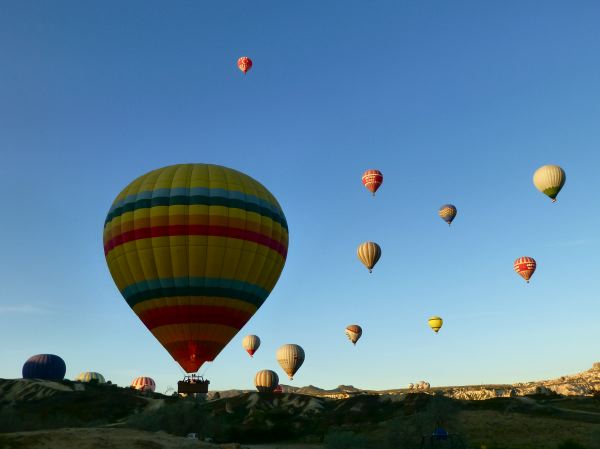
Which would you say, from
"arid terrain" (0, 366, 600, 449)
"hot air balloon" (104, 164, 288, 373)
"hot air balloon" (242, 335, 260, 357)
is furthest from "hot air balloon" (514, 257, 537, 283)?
"hot air balloon" (242, 335, 260, 357)

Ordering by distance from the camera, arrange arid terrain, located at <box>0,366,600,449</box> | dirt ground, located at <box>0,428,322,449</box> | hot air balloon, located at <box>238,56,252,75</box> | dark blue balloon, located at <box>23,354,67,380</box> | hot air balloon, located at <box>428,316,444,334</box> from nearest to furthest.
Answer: dirt ground, located at <box>0,428,322,449</box>, arid terrain, located at <box>0,366,600,449</box>, hot air balloon, located at <box>238,56,252,75</box>, hot air balloon, located at <box>428,316,444,334</box>, dark blue balloon, located at <box>23,354,67,380</box>

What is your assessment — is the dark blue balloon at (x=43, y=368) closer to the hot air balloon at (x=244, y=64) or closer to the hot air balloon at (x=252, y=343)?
the hot air balloon at (x=252, y=343)

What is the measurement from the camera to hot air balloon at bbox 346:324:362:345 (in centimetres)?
9862

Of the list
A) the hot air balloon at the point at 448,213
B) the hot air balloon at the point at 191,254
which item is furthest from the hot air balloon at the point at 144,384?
the hot air balloon at the point at 191,254

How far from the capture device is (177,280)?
40062mm

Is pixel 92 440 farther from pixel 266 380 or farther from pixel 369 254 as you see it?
pixel 266 380

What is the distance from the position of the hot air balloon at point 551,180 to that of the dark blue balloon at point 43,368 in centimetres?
9967

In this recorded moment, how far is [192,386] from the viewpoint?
40.7m

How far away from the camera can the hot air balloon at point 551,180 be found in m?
66.3

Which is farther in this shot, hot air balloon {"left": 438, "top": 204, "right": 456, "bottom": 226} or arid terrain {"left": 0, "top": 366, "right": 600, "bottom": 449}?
hot air balloon {"left": 438, "top": 204, "right": 456, "bottom": 226}

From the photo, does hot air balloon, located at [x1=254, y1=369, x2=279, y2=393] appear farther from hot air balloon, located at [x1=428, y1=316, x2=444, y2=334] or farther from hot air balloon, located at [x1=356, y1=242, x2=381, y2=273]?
hot air balloon, located at [x1=356, y1=242, x2=381, y2=273]

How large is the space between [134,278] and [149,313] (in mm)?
2776

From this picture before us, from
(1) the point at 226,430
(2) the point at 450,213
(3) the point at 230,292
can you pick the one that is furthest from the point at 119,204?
(2) the point at 450,213

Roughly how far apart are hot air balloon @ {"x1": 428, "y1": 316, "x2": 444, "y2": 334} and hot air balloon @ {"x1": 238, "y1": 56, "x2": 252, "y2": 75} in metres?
57.2
